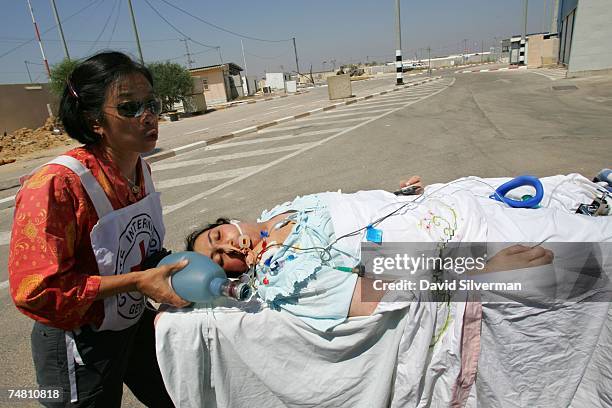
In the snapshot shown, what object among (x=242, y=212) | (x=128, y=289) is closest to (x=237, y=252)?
(x=128, y=289)

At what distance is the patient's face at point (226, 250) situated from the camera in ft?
7.91

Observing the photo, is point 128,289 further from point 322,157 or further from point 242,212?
point 322,157

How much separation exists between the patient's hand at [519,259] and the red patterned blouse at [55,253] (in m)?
1.72

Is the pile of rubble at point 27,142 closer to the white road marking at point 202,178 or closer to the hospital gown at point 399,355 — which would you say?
the white road marking at point 202,178

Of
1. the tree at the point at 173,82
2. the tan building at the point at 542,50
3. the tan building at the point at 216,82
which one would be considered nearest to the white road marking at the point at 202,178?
the tree at the point at 173,82

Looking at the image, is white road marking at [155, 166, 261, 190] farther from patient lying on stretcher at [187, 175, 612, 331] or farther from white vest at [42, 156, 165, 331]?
white vest at [42, 156, 165, 331]

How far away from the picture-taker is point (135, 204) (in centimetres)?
165

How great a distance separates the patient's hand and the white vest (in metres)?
1.62

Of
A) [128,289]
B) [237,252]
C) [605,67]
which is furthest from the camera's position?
[605,67]

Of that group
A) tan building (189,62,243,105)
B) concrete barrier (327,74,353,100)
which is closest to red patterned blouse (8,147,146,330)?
concrete barrier (327,74,353,100)

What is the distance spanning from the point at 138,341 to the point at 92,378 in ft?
1.21

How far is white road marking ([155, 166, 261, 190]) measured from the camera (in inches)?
262

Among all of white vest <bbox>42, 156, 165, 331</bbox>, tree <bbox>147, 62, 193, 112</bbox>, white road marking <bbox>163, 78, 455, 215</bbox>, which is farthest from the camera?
tree <bbox>147, 62, 193, 112</bbox>

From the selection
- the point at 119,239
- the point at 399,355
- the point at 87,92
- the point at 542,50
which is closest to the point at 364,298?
the point at 399,355
